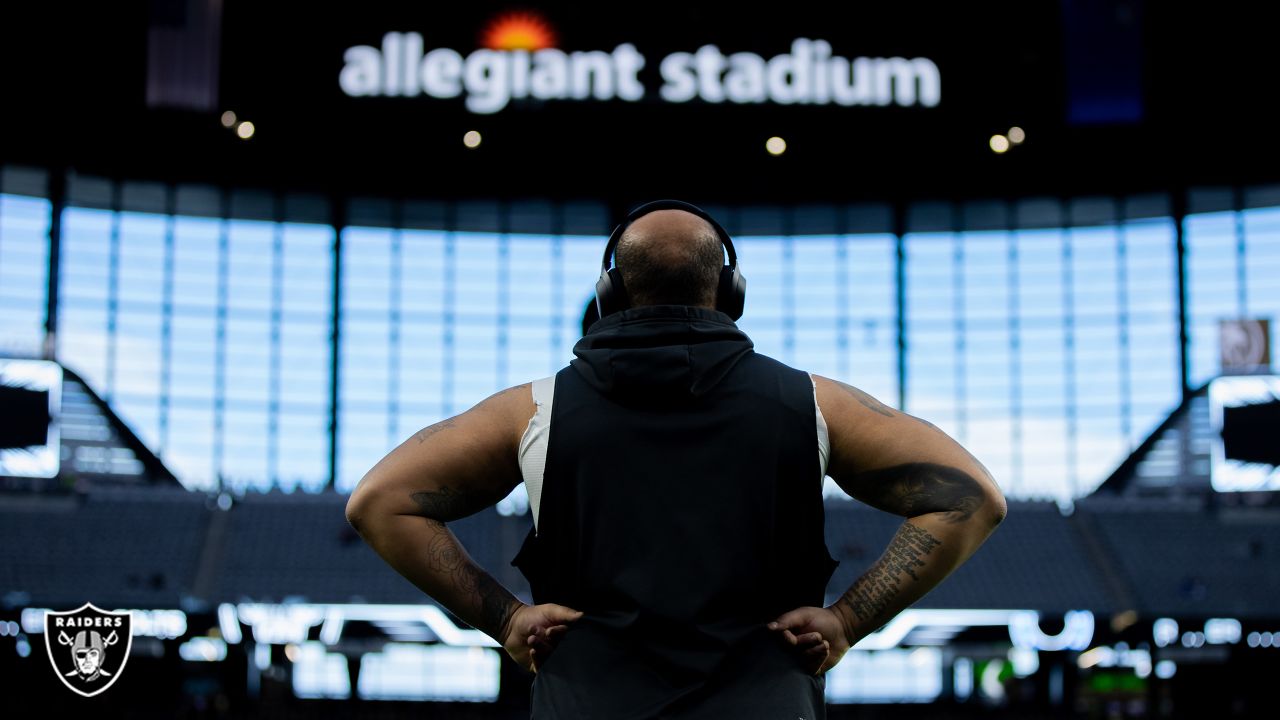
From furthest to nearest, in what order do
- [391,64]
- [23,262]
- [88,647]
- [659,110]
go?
[23,262] < [659,110] < [391,64] < [88,647]

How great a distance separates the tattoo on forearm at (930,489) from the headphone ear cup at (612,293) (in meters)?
0.48

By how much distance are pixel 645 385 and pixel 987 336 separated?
4170 centimetres

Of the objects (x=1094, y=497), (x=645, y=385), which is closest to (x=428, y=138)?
(x=1094, y=497)

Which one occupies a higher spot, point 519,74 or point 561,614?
point 519,74

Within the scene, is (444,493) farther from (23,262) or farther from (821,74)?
(23,262)

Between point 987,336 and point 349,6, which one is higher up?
point 349,6

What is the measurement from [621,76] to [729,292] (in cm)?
3155

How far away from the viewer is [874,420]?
7.73ft

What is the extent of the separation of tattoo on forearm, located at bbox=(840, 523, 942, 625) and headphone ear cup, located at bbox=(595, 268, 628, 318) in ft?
1.92

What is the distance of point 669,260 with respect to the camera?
7.89 ft

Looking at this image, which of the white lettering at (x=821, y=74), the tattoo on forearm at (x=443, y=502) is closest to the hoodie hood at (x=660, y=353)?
the tattoo on forearm at (x=443, y=502)

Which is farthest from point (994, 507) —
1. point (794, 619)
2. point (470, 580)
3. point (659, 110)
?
point (659, 110)

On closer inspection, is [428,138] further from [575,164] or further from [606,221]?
[606,221]

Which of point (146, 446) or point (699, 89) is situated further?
point (146, 446)
